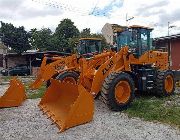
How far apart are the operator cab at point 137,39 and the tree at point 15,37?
34.7 m

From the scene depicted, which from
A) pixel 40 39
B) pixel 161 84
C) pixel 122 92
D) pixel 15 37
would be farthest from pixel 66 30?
pixel 122 92

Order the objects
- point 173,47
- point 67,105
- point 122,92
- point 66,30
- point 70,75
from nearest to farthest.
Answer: point 67,105 < point 122,92 < point 70,75 < point 173,47 < point 66,30

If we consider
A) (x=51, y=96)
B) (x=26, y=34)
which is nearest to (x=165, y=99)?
(x=51, y=96)

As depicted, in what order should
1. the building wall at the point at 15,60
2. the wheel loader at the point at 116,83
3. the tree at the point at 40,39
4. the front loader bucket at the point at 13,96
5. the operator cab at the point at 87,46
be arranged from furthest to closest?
the tree at the point at 40,39, the building wall at the point at 15,60, the operator cab at the point at 87,46, the front loader bucket at the point at 13,96, the wheel loader at the point at 116,83

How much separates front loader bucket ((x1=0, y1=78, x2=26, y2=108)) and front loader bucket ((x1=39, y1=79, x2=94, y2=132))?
129cm

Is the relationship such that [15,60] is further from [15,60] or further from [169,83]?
[169,83]

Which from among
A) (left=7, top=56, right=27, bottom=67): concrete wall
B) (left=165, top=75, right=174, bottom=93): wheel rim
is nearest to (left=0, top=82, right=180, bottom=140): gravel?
(left=165, top=75, right=174, bottom=93): wheel rim

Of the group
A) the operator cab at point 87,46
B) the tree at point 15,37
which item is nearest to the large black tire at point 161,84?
the operator cab at point 87,46

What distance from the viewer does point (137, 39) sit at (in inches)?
484

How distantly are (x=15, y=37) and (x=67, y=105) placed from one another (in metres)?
39.3

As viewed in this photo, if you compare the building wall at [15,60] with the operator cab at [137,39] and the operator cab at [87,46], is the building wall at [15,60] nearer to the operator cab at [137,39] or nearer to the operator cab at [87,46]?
the operator cab at [87,46]

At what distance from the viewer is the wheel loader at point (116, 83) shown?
8.52 metres

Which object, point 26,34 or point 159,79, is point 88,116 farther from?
point 26,34

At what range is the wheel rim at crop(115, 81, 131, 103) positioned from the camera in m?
10.3
